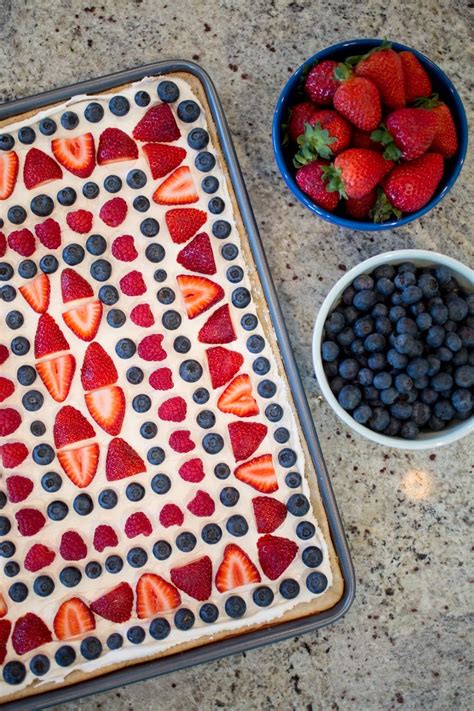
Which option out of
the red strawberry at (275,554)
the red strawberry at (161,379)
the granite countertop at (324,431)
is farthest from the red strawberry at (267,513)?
the red strawberry at (161,379)

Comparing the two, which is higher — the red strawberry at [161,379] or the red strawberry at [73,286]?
the red strawberry at [73,286]

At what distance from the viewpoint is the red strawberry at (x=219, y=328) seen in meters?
1.20

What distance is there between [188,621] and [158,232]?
0.67 metres

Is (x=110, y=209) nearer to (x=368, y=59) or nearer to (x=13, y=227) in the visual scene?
(x=13, y=227)

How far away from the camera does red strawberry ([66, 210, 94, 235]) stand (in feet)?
3.90

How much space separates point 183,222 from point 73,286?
22 cm

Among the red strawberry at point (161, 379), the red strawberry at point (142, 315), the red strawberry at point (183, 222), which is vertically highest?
the red strawberry at point (183, 222)

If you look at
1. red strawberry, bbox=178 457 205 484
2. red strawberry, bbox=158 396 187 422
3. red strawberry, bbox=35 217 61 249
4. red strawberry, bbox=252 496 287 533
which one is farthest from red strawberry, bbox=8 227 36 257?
red strawberry, bbox=252 496 287 533

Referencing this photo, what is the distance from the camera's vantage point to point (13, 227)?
3.92 ft

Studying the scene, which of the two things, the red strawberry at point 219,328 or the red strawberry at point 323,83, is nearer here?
the red strawberry at point 323,83

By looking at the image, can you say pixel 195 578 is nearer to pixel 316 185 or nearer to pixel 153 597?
pixel 153 597

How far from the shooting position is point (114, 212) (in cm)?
118

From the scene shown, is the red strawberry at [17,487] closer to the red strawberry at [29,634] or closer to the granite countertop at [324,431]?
the red strawberry at [29,634]

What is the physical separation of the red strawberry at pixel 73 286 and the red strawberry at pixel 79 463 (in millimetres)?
263
